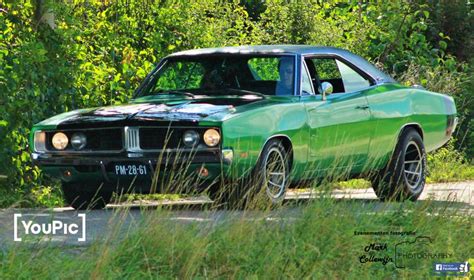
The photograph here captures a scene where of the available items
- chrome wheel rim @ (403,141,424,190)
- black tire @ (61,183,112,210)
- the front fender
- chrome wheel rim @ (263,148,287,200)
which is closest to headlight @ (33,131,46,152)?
black tire @ (61,183,112,210)

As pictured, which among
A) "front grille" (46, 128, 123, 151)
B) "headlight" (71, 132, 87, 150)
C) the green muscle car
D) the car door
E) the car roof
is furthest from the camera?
the car roof

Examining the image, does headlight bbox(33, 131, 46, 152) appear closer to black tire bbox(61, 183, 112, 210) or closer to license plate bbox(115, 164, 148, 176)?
black tire bbox(61, 183, 112, 210)

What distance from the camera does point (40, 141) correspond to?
11648 millimetres

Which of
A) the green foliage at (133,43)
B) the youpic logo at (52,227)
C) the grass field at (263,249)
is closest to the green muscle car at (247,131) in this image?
the youpic logo at (52,227)

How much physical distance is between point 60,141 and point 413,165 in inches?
158

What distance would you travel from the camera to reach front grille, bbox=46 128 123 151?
1129 centimetres

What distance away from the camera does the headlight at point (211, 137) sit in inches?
429

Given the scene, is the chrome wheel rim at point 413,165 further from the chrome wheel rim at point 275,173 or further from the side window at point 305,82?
the chrome wheel rim at point 275,173

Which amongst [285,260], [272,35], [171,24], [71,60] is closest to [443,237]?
[285,260]

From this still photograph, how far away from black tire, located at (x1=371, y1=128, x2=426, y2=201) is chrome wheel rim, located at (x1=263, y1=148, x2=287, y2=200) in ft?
5.29

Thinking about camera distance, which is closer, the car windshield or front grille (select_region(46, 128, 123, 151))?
front grille (select_region(46, 128, 123, 151))

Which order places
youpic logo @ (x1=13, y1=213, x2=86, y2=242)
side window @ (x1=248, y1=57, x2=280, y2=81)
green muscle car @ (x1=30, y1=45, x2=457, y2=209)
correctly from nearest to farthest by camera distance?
1. youpic logo @ (x1=13, y1=213, x2=86, y2=242)
2. green muscle car @ (x1=30, y1=45, x2=457, y2=209)
3. side window @ (x1=248, y1=57, x2=280, y2=81)

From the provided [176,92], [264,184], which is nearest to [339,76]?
[176,92]

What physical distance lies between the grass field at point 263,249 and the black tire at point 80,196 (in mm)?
2636
